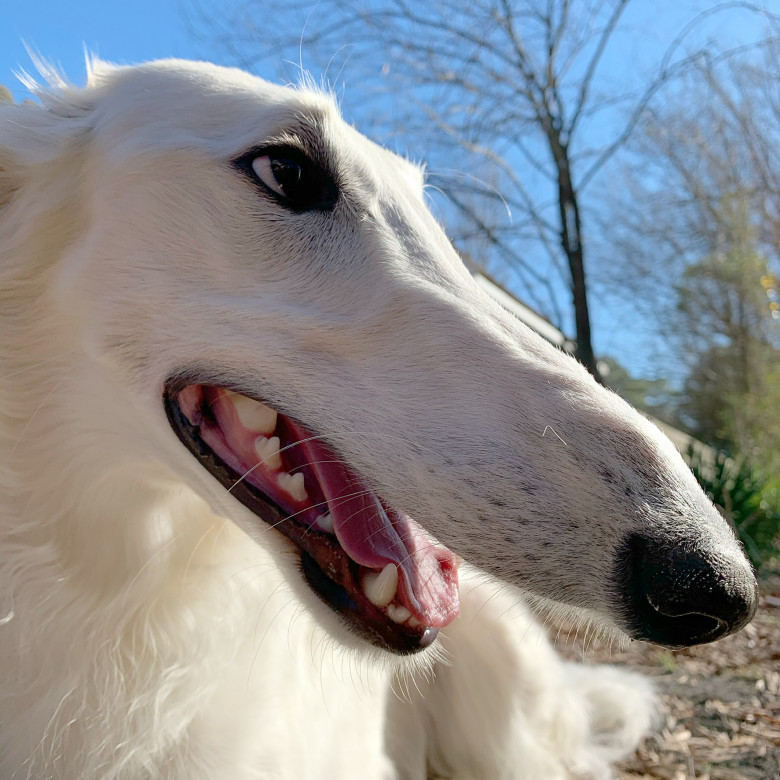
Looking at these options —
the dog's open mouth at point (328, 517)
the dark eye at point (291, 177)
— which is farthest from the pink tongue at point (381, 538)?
the dark eye at point (291, 177)

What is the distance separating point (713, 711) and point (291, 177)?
125 inches

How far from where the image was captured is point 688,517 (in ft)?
3.32

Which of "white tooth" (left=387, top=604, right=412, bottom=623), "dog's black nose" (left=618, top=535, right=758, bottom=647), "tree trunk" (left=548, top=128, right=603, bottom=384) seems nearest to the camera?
"dog's black nose" (left=618, top=535, right=758, bottom=647)

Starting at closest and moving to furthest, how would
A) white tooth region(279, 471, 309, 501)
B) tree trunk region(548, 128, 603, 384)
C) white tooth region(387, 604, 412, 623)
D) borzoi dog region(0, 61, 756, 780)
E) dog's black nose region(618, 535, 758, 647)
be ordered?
dog's black nose region(618, 535, 758, 647) → borzoi dog region(0, 61, 756, 780) → white tooth region(387, 604, 412, 623) → white tooth region(279, 471, 309, 501) → tree trunk region(548, 128, 603, 384)

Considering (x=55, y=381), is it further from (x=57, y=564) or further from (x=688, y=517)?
(x=688, y=517)

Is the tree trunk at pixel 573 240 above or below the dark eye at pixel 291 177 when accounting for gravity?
below

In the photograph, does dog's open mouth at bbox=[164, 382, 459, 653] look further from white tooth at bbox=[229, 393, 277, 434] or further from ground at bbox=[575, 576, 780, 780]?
ground at bbox=[575, 576, 780, 780]

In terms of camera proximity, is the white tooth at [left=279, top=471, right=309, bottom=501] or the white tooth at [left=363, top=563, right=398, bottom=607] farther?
the white tooth at [left=279, top=471, right=309, bottom=501]

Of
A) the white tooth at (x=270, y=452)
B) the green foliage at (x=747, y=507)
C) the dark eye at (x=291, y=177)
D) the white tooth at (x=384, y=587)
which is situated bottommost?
the green foliage at (x=747, y=507)

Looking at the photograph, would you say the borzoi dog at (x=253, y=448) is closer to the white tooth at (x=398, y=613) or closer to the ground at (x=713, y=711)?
the white tooth at (x=398, y=613)

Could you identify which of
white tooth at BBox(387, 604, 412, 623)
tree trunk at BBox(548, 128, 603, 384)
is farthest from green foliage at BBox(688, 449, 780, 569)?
white tooth at BBox(387, 604, 412, 623)

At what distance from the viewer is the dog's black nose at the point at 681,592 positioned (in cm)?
97

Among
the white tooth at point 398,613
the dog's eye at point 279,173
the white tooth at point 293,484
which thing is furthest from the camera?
the dog's eye at point 279,173

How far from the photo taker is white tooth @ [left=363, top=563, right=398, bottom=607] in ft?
4.27
